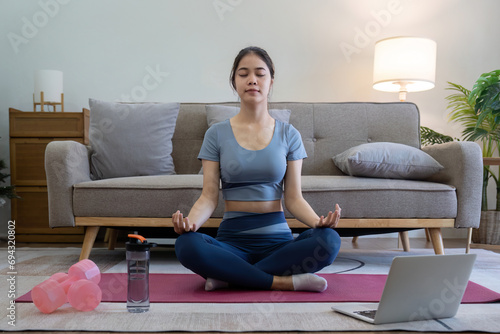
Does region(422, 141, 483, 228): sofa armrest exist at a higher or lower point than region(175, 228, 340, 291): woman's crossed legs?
higher

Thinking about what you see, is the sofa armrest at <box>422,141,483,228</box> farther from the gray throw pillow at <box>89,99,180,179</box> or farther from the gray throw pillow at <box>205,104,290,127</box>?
the gray throw pillow at <box>89,99,180,179</box>

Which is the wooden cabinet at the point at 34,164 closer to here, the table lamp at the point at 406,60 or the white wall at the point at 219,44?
the white wall at the point at 219,44

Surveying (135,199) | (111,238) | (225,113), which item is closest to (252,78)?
(135,199)

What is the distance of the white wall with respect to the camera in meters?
3.69

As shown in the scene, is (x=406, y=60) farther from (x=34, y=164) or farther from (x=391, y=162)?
(x=34, y=164)

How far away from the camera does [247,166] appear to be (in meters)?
1.65

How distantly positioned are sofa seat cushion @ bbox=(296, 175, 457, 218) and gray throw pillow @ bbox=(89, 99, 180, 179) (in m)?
0.84

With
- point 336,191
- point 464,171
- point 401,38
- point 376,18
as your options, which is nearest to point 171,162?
point 336,191

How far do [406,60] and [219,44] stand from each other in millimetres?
1379

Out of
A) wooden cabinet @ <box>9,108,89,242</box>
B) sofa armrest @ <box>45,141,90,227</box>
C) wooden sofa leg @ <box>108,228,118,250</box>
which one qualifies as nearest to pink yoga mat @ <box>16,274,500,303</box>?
sofa armrest @ <box>45,141,90,227</box>

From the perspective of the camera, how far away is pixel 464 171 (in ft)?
7.19

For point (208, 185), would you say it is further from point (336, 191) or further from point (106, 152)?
point (106, 152)

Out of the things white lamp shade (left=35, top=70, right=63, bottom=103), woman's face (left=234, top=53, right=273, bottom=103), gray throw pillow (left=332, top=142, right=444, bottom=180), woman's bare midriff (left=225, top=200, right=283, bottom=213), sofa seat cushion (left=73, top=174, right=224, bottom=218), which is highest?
white lamp shade (left=35, top=70, right=63, bottom=103)

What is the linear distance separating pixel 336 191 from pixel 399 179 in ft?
1.15
